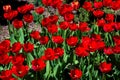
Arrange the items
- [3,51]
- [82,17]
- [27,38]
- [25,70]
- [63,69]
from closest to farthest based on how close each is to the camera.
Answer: [25,70] → [3,51] → [63,69] → [27,38] → [82,17]

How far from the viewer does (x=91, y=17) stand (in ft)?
25.5

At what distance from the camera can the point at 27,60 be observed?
17.1 ft

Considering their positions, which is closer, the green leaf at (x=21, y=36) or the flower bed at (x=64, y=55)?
the flower bed at (x=64, y=55)

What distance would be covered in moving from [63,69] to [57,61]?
0.14m

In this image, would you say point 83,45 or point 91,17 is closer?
point 83,45

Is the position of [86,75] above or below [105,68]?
below

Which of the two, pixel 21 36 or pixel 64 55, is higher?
pixel 21 36

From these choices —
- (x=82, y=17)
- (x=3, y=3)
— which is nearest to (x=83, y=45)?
(x=82, y=17)

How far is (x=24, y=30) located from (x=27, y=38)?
0.52ft

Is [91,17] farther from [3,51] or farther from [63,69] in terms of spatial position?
[3,51]

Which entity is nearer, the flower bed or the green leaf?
the flower bed

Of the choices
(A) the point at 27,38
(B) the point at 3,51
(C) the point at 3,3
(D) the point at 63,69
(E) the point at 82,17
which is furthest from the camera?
(C) the point at 3,3

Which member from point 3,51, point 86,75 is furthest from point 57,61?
point 3,51

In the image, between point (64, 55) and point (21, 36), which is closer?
point (64, 55)
